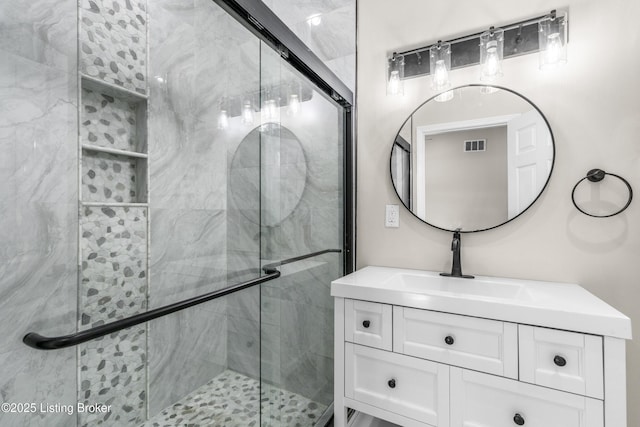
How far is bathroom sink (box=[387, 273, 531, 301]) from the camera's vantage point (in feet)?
4.20

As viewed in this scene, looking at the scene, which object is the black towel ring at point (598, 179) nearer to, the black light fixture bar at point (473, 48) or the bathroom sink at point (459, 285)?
the bathroom sink at point (459, 285)

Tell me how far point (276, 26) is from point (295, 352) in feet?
4.21

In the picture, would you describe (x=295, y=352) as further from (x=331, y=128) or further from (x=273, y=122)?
(x=331, y=128)

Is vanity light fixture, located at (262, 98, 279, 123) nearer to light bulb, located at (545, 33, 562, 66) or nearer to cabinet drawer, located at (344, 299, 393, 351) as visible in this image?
cabinet drawer, located at (344, 299, 393, 351)

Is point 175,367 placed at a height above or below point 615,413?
above

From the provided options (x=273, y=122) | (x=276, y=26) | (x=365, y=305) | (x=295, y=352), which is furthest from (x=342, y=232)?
(x=276, y=26)

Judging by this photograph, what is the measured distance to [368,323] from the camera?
1.24 metres

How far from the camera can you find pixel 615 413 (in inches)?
35.3

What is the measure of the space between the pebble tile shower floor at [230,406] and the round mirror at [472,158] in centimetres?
110

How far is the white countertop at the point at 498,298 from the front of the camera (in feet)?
3.05

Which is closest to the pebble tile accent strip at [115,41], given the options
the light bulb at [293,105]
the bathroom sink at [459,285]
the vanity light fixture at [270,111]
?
the vanity light fixture at [270,111]

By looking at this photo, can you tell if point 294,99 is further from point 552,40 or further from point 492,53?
point 552,40

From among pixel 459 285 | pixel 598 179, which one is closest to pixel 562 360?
pixel 459 285

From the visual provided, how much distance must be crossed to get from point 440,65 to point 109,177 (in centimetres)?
155
